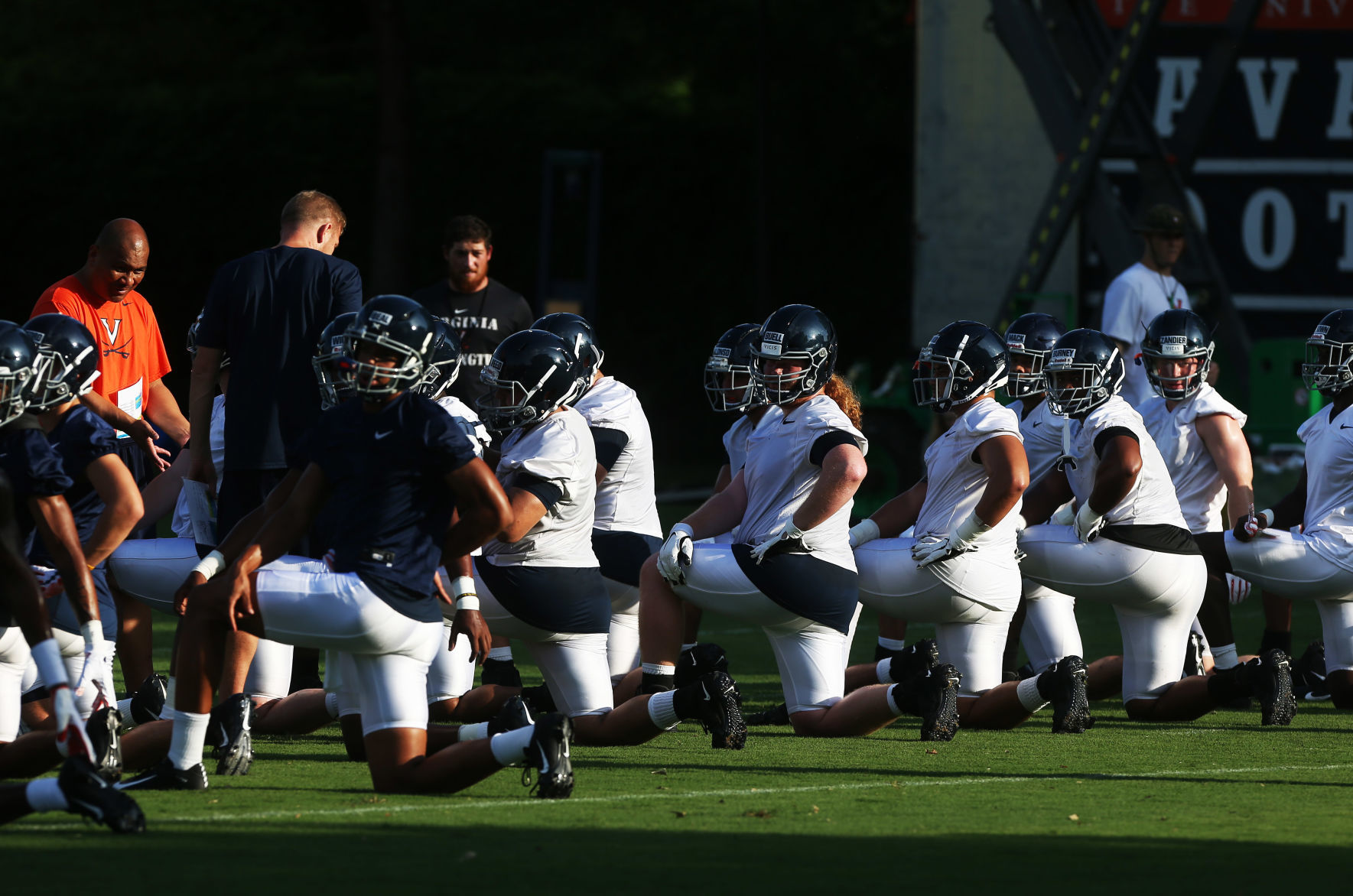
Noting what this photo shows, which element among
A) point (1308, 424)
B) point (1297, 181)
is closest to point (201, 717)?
point (1308, 424)

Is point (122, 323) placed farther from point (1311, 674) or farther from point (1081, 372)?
point (1311, 674)

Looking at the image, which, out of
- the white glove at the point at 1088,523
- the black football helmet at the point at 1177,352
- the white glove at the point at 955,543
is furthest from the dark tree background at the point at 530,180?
the white glove at the point at 955,543

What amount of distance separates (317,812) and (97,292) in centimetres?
378

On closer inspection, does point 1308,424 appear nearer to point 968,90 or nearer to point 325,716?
point 325,716

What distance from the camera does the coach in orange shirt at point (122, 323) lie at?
8656mm

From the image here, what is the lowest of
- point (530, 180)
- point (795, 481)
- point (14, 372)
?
point (795, 481)

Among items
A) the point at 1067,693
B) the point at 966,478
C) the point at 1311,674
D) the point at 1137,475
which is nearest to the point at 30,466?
the point at 966,478

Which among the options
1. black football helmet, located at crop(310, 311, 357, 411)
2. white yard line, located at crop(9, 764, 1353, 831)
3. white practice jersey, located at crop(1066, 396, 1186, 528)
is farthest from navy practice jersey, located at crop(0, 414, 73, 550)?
white practice jersey, located at crop(1066, 396, 1186, 528)

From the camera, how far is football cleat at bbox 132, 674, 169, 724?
7.45 metres

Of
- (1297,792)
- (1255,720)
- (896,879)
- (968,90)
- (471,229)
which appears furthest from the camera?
(968,90)

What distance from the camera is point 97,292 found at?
350 inches

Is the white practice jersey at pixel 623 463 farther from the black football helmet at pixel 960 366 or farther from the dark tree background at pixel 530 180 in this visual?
the dark tree background at pixel 530 180

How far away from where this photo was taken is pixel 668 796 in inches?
251

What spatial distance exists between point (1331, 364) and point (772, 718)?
3.00 metres
